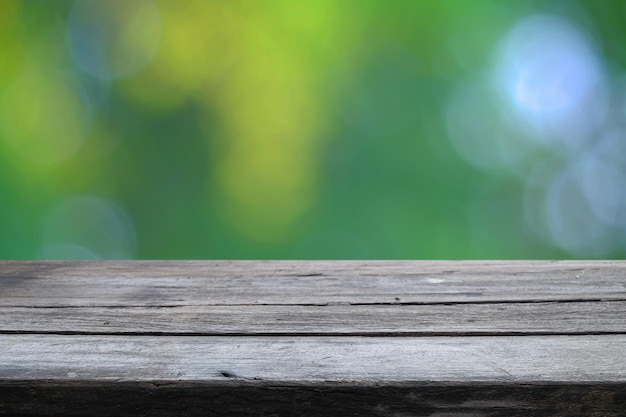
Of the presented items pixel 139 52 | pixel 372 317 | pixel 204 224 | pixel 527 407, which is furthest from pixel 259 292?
pixel 139 52

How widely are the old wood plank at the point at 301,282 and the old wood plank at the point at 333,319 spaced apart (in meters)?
0.02

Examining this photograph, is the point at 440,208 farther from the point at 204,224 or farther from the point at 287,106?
the point at 204,224

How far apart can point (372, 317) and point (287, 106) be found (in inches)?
83.7

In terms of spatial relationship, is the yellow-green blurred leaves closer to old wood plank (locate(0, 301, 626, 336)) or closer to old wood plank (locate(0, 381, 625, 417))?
old wood plank (locate(0, 301, 626, 336))

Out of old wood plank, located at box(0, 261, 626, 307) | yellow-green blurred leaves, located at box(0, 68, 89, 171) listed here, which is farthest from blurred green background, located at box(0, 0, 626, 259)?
old wood plank, located at box(0, 261, 626, 307)

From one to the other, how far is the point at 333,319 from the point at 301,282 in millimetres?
140

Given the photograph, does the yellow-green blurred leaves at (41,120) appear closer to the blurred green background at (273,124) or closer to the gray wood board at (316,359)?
the blurred green background at (273,124)

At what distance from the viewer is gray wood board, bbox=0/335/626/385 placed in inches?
17.6

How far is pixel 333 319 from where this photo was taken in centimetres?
57

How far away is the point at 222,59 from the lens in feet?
8.62

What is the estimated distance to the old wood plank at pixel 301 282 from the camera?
65cm

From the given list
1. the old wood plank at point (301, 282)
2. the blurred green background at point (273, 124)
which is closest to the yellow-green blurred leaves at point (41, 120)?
the blurred green background at point (273, 124)

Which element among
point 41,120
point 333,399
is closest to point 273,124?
point 41,120

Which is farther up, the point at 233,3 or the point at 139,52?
the point at 233,3
